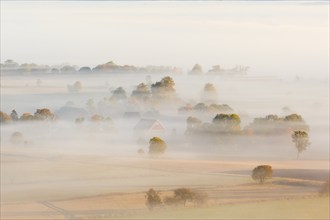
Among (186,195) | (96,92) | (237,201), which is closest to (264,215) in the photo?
(237,201)

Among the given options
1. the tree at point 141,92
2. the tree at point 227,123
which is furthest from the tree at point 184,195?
the tree at point 141,92

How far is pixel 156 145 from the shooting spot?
1609cm

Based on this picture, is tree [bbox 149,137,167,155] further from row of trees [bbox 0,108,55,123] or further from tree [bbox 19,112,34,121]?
tree [bbox 19,112,34,121]

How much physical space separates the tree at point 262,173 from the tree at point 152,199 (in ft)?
8.66

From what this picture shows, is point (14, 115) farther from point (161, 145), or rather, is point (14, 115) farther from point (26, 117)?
point (161, 145)

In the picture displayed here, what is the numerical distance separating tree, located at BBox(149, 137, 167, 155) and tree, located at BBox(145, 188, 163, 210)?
1451mm

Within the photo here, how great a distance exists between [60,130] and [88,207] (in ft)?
9.93

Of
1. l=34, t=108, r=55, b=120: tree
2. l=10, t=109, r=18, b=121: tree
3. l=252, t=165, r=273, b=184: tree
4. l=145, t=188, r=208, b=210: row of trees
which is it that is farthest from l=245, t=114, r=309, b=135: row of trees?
l=10, t=109, r=18, b=121: tree

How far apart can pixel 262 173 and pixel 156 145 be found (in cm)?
278

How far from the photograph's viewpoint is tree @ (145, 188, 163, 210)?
46.7 feet

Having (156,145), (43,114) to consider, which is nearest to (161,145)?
(156,145)

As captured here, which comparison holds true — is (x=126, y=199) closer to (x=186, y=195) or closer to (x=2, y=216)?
(x=186, y=195)

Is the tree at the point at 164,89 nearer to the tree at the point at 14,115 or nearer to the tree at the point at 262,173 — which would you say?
→ the tree at the point at 262,173

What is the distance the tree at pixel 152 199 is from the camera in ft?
46.7
